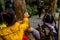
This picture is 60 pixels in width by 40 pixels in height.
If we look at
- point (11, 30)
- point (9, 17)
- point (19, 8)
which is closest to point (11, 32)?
point (11, 30)

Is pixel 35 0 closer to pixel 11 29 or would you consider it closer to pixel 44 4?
pixel 44 4

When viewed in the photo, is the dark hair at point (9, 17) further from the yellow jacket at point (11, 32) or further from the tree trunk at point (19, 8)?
the tree trunk at point (19, 8)

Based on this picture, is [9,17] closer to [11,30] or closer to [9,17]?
[9,17]

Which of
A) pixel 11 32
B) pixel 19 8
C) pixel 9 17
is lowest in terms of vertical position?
pixel 19 8

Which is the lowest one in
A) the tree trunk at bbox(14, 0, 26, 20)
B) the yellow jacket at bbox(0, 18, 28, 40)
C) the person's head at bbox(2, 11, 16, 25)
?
the tree trunk at bbox(14, 0, 26, 20)

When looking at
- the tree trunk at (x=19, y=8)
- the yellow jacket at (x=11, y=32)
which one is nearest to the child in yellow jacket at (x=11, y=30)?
the yellow jacket at (x=11, y=32)

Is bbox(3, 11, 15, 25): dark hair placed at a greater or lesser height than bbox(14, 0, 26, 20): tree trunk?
greater

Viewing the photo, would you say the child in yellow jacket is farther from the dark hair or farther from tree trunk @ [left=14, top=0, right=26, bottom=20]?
tree trunk @ [left=14, top=0, right=26, bottom=20]

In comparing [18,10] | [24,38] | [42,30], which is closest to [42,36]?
[42,30]

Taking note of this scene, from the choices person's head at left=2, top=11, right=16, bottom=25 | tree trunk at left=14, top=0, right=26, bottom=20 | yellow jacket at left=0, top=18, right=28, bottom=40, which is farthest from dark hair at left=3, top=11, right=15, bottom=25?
tree trunk at left=14, top=0, right=26, bottom=20

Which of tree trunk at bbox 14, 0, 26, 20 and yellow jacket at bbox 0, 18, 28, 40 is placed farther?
tree trunk at bbox 14, 0, 26, 20

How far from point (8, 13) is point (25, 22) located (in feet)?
1.39

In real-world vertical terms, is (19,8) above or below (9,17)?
below

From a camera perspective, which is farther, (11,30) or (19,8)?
(19,8)
